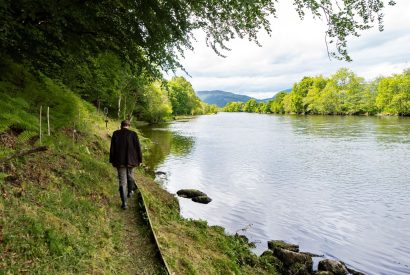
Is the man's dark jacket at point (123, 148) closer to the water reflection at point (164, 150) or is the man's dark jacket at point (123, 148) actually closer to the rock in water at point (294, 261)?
the rock in water at point (294, 261)

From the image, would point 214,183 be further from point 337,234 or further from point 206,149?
point 206,149

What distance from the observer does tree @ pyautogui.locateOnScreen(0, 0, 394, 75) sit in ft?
26.1

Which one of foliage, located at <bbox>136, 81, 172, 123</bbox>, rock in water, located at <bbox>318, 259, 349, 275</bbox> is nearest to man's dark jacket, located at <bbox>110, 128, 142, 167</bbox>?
rock in water, located at <bbox>318, 259, 349, 275</bbox>

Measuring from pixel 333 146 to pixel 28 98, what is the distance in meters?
37.4

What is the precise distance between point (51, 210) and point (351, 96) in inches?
4982

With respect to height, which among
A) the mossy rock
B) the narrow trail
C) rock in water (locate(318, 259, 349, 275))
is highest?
the narrow trail

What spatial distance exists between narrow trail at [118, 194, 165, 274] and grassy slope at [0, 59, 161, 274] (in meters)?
0.02

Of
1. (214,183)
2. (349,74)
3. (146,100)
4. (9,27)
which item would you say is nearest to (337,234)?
(214,183)

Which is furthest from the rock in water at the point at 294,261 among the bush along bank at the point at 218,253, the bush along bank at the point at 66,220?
the bush along bank at the point at 66,220

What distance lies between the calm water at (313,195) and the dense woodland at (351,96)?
73.1m

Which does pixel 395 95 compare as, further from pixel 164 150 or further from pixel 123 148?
pixel 123 148

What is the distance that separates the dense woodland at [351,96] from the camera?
339ft

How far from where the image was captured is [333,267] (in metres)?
11.8

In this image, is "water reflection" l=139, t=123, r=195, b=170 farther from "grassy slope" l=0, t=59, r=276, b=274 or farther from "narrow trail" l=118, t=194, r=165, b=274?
"narrow trail" l=118, t=194, r=165, b=274
